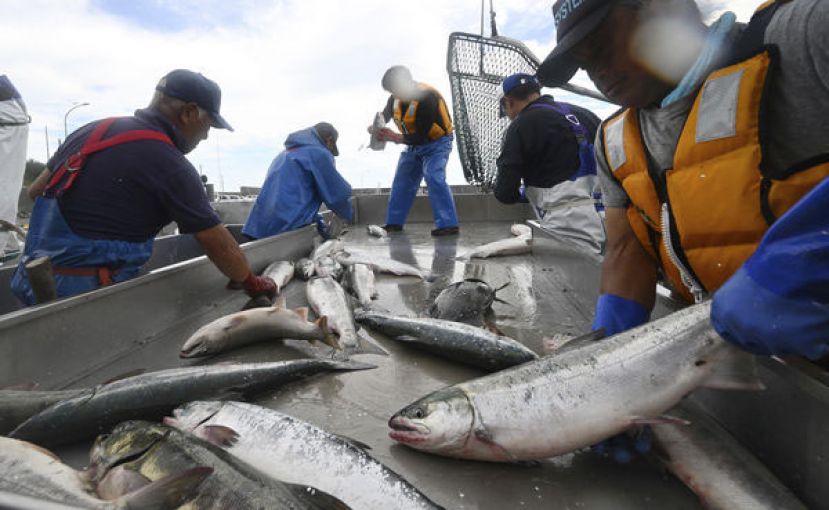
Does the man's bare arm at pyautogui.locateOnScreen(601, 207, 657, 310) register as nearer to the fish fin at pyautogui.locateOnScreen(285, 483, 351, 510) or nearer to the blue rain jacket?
the blue rain jacket

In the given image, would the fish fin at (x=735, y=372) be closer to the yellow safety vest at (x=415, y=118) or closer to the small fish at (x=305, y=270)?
the small fish at (x=305, y=270)

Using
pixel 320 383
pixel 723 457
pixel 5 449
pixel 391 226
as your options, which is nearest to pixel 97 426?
pixel 5 449

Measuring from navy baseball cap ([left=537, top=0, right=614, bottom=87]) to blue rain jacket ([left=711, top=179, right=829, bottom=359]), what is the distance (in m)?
1.15

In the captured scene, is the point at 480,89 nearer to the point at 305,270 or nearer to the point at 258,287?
the point at 305,270

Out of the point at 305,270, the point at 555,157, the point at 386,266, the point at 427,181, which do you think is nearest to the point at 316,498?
the point at 386,266

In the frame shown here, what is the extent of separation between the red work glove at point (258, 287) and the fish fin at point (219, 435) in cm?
225

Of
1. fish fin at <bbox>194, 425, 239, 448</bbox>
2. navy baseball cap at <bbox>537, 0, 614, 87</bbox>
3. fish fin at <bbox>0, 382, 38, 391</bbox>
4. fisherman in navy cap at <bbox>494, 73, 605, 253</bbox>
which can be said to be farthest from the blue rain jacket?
fisherman in navy cap at <bbox>494, 73, 605, 253</bbox>

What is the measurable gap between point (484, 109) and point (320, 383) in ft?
27.1

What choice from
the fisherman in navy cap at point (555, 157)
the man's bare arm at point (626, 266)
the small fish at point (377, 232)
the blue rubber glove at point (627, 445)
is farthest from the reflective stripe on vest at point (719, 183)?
the small fish at point (377, 232)

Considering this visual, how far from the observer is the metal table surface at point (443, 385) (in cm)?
170

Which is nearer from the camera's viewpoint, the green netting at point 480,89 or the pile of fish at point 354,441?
the pile of fish at point 354,441

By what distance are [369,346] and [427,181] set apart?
611 cm

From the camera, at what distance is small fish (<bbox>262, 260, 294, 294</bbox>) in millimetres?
4911

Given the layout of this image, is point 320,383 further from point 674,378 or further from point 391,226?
point 391,226
